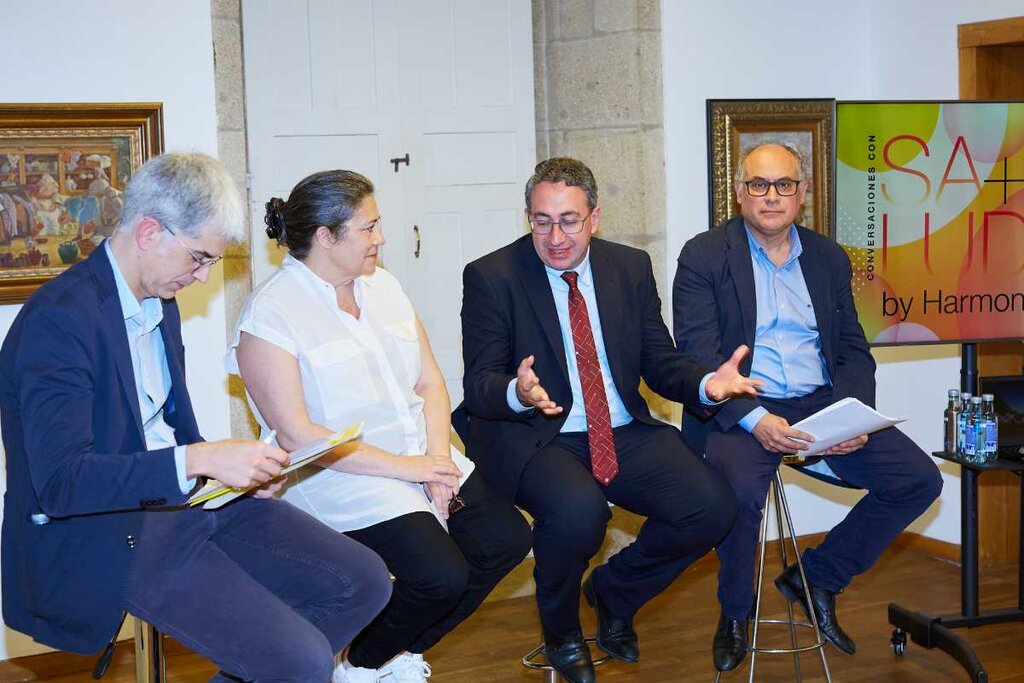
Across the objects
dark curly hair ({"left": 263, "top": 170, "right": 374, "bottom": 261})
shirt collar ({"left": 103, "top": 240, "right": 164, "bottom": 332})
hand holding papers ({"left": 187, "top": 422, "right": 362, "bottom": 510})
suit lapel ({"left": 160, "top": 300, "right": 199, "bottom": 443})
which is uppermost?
dark curly hair ({"left": 263, "top": 170, "right": 374, "bottom": 261})

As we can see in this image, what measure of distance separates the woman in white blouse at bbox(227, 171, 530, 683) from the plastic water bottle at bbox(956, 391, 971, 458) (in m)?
1.49

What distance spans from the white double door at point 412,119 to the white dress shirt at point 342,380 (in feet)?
4.56

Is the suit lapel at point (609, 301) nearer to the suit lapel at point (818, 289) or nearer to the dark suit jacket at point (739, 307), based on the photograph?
the dark suit jacket at point (739, 307)

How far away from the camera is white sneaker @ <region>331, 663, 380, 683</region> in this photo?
3172mm

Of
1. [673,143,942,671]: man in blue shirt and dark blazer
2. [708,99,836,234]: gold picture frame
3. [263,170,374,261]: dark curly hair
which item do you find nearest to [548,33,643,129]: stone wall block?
[708,99,836,234]: gold picture frame

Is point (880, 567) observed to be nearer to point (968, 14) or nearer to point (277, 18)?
point (968, 14)

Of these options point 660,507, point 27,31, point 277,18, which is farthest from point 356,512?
point 277,18

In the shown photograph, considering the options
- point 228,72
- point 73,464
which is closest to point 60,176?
point 228,72

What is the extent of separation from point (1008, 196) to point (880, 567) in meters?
1.61

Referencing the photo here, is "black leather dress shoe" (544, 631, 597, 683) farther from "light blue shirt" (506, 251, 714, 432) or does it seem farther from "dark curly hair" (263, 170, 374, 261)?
"dark curly hair" (263, 170, 374, 261)

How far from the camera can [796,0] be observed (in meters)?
4.97

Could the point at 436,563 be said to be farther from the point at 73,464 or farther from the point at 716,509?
the point at 73,464

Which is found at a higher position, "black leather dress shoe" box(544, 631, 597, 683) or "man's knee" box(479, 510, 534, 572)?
"man's knee" box(479, 510, 534, 572)

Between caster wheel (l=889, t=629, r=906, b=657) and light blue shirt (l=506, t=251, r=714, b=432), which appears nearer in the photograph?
light blue shirt (l=506, t=251, r=714, b=432)
